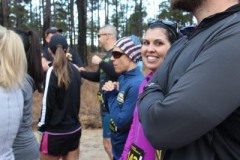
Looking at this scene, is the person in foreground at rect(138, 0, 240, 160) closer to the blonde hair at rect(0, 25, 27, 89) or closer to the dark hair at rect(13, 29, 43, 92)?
the blonde hair at rect(0, 25, 27, 89)

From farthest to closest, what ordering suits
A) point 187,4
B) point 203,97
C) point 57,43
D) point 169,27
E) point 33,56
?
point 57,43, point 33,56, point 169,27, point 187,4, point 203,97

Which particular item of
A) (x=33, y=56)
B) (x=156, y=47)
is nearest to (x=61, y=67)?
(x=33, y=56)

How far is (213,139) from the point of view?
1293 mm

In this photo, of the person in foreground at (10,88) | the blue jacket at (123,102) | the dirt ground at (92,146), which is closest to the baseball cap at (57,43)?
the blue jacket at (123,102)

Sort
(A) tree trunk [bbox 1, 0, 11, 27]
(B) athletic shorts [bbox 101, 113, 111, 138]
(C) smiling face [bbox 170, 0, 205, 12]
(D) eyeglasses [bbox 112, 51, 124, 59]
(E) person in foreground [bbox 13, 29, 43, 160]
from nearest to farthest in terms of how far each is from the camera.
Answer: (C) smiling face [bbox 170, 0, 205, 12], (E) person in foreground [bbox 13, 29, 43, 160], (D) eyeglasses [bbox 112, 51, 124, 59], (B) athletic shorts [bbox 101, 113, 111, 138], (A) tree trunk [bbox 1, 0, 11, 27]

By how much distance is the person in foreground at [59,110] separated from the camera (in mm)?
3953

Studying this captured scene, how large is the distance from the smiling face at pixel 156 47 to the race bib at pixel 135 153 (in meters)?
0.60

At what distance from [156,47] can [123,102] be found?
0.75 metres

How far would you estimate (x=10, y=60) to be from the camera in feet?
8.11

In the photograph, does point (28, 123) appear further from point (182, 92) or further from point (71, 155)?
point (182, 92)

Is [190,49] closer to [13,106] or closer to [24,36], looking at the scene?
[13,106]

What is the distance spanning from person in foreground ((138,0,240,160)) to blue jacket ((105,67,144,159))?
1.46 meters

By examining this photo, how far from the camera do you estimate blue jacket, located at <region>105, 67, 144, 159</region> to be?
292cm

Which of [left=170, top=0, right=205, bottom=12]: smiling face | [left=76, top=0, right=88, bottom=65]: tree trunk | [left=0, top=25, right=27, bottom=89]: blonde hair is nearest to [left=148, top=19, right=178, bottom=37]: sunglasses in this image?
[left=170, top=0, right=205, bottom=12]: smiling face
